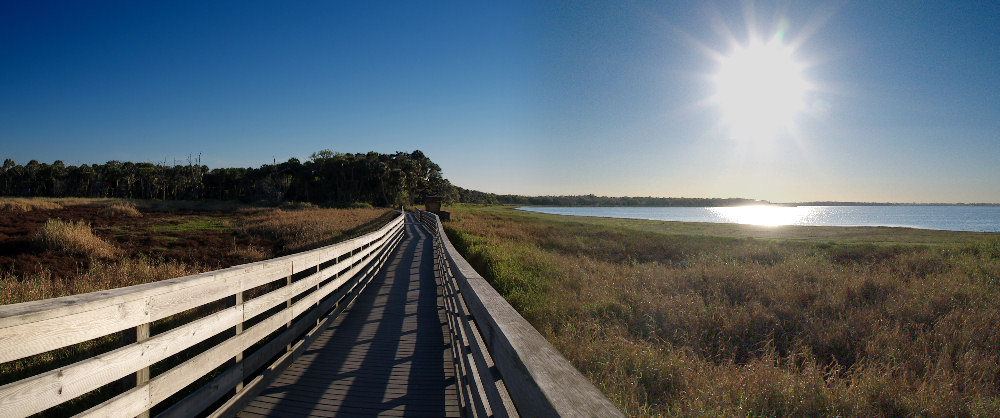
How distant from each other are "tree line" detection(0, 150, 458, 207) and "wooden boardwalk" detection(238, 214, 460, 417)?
66844 millimetres

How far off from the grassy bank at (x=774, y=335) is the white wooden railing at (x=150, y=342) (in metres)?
3.37

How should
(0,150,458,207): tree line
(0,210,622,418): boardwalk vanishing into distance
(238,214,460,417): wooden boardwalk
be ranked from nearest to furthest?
(0,210,622,418): boardwalk vanishing into distance, (238,214,460,417): wooden boardwalk, (0,150,458,207): tree line

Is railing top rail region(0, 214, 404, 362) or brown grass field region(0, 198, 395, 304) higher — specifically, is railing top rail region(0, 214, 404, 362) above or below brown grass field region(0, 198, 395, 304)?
above

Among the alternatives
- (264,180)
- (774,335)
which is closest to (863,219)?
(774,335)

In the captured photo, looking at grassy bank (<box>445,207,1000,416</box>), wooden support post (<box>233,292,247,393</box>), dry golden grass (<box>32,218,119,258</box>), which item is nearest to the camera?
wooden support post (<box>233,292,247,393</box>)

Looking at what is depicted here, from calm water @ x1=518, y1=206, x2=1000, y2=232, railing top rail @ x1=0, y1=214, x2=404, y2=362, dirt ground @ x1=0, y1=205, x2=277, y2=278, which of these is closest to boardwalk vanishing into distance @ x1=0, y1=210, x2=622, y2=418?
railing top rail @ x1=0, y1=214, x2=404, y2=362

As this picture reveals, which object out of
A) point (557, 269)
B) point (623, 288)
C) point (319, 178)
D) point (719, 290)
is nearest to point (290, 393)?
point (623, 288)

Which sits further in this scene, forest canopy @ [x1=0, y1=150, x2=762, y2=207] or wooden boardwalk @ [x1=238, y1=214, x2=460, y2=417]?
forest canopy @ [x1=0, y1=150, x2=762, y2=207]

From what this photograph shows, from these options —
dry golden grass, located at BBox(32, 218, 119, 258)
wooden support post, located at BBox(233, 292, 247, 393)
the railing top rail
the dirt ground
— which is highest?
the railing top rail

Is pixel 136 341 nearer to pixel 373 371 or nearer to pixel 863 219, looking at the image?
pixel 373 371

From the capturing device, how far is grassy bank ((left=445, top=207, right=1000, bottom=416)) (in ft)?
13.3

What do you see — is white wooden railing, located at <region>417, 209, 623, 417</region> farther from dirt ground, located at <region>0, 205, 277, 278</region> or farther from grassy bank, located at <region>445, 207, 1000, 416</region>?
dirt ground, located at <region>0, 205, 277, 278</region>

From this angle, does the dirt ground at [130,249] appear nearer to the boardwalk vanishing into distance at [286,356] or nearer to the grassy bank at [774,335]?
the boardwalk vanishing into distance at [286,356]

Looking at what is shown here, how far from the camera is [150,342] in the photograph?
2.56m
